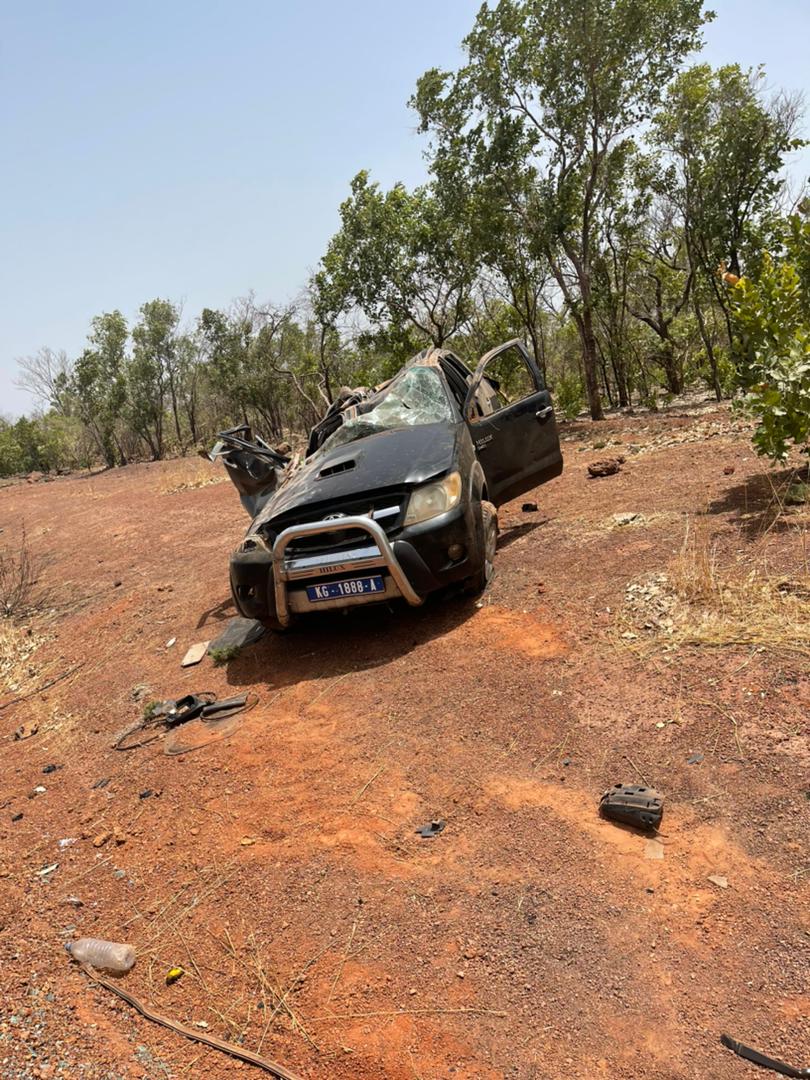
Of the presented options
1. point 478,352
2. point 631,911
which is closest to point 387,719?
point 631,911

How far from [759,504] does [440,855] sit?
15.3 feet

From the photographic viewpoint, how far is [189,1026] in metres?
2.24

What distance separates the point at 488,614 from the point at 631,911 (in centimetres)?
264

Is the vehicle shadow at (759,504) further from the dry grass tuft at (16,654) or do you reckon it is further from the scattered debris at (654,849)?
the dry grass tuft at (16,654)

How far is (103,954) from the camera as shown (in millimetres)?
2578

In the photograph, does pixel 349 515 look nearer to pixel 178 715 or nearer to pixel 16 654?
pixel 178 715

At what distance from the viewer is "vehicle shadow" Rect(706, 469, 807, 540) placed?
17.3 ft

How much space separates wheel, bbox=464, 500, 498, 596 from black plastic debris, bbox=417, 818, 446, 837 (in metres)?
2.17

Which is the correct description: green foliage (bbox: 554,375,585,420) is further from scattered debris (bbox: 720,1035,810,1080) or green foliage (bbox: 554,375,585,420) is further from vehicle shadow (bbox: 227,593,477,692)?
scattered debris (bbox: 720,1035,810,1080)

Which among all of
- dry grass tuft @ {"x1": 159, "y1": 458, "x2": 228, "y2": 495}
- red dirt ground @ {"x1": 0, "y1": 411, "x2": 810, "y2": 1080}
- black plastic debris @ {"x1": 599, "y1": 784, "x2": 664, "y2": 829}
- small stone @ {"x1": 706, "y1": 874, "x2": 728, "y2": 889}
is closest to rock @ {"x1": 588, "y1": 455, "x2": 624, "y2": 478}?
red dirt ground @ {"x1": 0, "y1": 411, "x2": 810, "y2": 1080}

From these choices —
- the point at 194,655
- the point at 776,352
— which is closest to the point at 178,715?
the point at 194,655

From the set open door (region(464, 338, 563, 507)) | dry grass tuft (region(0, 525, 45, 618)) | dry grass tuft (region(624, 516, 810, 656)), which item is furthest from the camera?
dry grass tuft (region(0, 525, 45, 618))

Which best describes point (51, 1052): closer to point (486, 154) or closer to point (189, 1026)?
point (189, 1026)

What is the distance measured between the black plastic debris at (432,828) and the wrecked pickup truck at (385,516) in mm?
1756
